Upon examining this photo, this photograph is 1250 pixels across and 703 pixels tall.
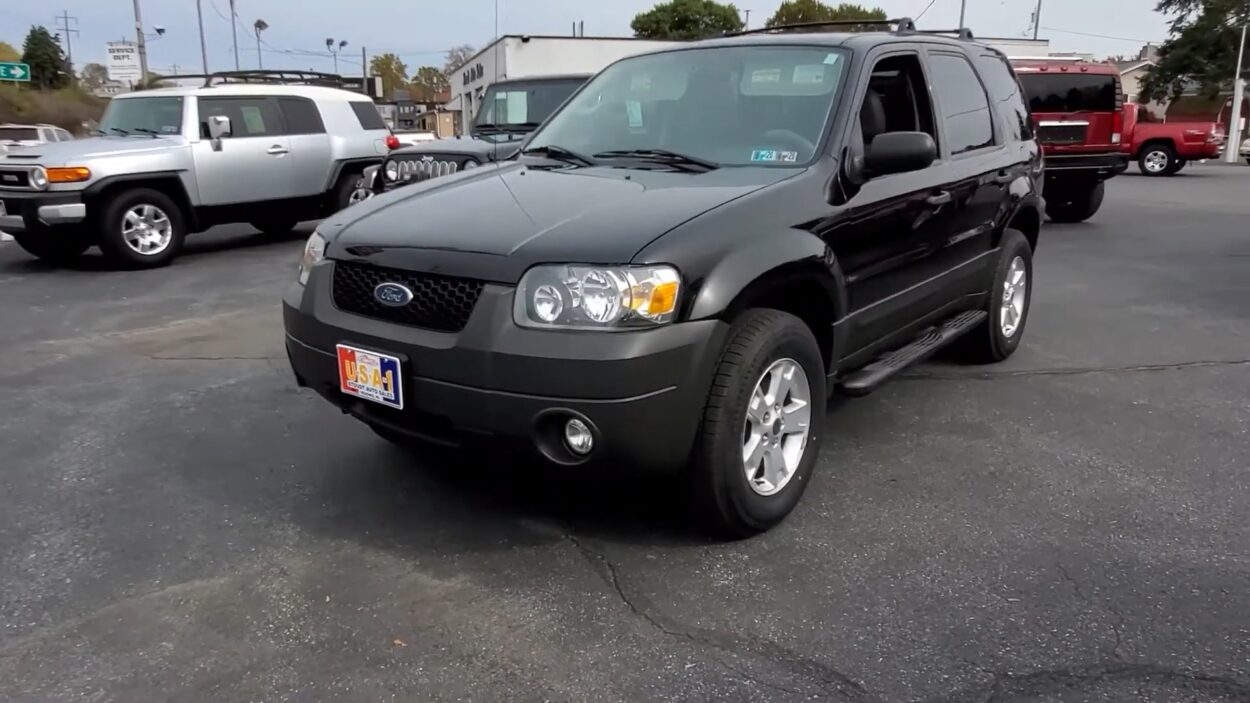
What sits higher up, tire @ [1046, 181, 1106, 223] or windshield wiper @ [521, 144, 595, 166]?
windshield wiper @ [521, 144, 595, 166]

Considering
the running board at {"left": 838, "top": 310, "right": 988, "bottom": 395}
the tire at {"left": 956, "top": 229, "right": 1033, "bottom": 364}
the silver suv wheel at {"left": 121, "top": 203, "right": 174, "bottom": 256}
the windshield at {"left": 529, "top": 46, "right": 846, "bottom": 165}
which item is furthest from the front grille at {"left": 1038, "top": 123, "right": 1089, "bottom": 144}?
the silver suv wheel at {"left": 121, "top": 203, "right": 174, "bottom": 256}

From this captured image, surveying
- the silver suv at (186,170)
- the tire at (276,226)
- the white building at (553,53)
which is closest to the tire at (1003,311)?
the silver suv at (186,170)

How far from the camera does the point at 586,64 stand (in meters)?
32.0

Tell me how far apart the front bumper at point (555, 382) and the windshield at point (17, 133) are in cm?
2408

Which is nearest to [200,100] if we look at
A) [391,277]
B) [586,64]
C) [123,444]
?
[123,444]

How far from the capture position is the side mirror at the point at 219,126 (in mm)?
9562

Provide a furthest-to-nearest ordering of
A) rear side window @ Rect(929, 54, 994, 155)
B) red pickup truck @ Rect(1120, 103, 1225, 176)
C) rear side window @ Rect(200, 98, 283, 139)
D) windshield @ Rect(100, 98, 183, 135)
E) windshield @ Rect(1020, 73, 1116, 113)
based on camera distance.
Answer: red pickup truck @ Rect(1120, 103, 1225, 176), windshield @ Rect(1020, 73, 1116, 113), rear side window @ Rect(200, 98, 283, 139), windshield @ Rect(100, 98, 183, 135), rear side window @ Rect(929, 54, 994, 155)

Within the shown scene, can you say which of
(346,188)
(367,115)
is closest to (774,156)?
(346,188)

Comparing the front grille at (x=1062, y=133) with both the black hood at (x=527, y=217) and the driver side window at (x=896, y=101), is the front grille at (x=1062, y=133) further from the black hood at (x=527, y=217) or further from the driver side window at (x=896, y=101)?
the black hood at (x=527, y=217)

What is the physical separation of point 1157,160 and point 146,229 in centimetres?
2250

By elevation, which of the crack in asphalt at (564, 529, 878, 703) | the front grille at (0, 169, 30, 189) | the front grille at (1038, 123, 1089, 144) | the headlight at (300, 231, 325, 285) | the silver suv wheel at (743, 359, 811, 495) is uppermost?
the front grille at (1038, 123, 1089, 144)

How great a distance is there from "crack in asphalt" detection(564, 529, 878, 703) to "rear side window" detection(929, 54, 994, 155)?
2.93m

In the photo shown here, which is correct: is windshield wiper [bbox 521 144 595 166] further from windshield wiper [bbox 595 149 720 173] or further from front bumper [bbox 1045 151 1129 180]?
front bumper [bbox 1045 151 1129 180]

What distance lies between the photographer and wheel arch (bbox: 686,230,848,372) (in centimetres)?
301
